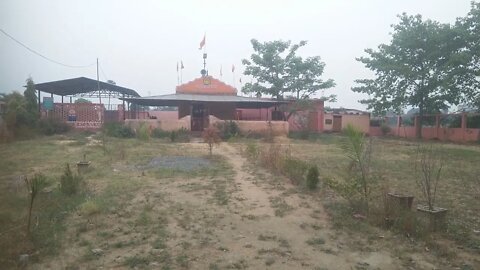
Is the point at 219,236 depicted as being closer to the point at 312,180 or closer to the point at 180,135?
the point at 312,180

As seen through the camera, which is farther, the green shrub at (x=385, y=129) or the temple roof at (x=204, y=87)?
the green shrub at (x=385, y=129)

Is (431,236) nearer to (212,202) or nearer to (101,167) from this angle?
(212,202)

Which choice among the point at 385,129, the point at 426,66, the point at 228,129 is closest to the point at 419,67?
the point at 426,66

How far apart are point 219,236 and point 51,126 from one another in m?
20.5

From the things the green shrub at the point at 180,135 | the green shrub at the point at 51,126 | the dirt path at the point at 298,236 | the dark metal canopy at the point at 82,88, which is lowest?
the dirt path at the point at 298,236

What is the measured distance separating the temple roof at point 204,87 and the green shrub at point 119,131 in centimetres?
760

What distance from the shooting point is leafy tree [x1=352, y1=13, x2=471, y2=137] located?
24.3m

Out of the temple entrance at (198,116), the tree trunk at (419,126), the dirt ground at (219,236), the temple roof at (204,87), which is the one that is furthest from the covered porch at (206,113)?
the dirt ground at (219,236)

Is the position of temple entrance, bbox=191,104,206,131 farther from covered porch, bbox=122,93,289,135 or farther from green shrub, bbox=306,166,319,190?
green shrub, bbox=306,166,319,190

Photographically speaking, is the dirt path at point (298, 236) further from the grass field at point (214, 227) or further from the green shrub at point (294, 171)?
the green shrub at point (294, 171)

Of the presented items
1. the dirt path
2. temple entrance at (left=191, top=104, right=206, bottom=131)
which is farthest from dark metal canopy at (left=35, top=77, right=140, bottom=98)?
the dirt path

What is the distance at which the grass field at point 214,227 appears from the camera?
4.56 meters

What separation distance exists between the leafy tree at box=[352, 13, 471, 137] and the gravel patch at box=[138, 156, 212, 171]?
18.2 m

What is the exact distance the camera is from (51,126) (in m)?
22.6
